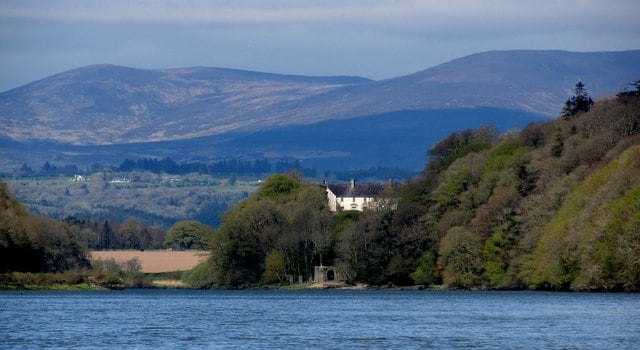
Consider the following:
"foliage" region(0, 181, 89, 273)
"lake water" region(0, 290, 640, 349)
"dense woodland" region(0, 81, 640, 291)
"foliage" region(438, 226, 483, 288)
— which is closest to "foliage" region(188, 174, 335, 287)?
"dense woodland" region(0, 81, 640, 291)

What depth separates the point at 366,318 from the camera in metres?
83.7

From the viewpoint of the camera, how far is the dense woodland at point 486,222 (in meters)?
108

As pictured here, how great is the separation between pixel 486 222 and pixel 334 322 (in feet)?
164

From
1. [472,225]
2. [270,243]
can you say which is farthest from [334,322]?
[270,243]

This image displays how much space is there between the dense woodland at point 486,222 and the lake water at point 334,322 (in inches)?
180

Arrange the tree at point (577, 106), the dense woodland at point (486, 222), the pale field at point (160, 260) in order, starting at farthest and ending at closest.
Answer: the pale field at point (160, 260) < the tree at point (577, 106) < the dense woodland at point (486, 222)

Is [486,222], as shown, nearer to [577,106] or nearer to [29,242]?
[577,106]

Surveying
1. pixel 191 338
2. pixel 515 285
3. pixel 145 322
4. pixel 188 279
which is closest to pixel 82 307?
pixel 145 322

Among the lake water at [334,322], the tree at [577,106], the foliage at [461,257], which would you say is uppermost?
the tree at [577,106]

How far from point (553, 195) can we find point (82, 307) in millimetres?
43949

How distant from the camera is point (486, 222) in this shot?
418ft

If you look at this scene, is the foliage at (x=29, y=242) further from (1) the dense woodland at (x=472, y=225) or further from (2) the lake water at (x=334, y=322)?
(2) the lake water at (x=334, y=322)

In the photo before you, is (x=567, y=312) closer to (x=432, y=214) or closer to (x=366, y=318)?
(x=366, y=318)

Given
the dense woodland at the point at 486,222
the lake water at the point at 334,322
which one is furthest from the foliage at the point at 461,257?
the lake water at the point at 334,322
